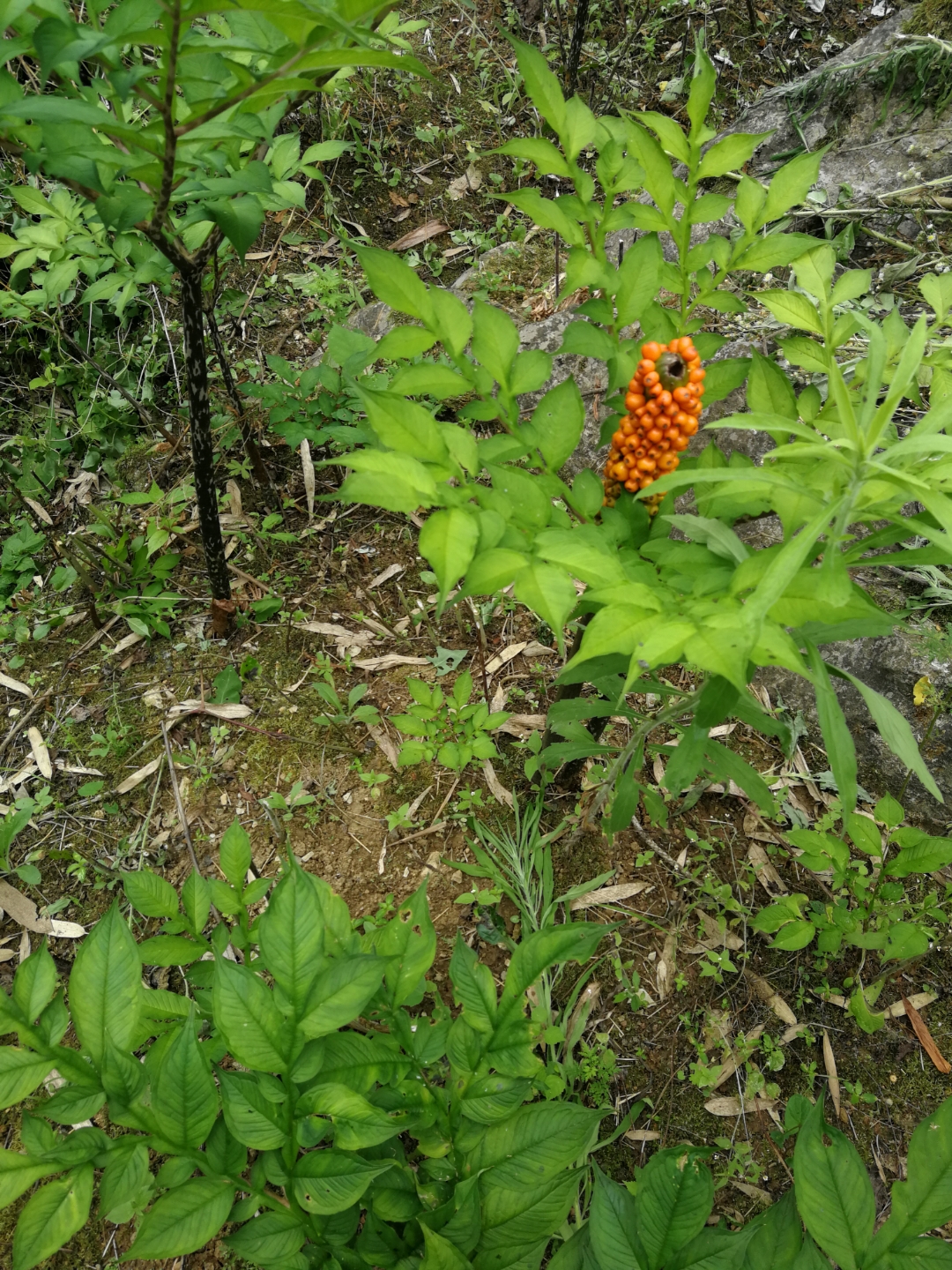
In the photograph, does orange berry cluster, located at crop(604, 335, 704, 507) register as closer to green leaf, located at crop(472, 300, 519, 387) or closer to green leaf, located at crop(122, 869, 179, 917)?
green leaf, located at crop(472, 300, 519, 387)

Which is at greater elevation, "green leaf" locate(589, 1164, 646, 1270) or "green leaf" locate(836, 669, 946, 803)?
"green leaf" locate(836, 669, 946, 803)

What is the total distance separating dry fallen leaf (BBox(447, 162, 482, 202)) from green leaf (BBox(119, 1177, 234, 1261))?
4129 millimetres

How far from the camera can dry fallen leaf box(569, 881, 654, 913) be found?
7.23 ft

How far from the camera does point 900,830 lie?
190 cm

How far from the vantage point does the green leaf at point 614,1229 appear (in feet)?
3.89

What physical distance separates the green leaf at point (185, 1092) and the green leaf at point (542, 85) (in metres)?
1.60

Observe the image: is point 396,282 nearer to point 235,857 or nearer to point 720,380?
point 720,380

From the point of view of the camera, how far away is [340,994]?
46.8 inches

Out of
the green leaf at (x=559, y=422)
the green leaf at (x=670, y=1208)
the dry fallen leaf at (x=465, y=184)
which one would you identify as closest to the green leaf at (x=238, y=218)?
the green leaf at (x=559, y=422)

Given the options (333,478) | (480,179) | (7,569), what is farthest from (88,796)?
(480,179)

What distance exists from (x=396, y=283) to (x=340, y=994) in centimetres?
114

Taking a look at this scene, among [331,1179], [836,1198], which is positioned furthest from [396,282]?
[836,1198]

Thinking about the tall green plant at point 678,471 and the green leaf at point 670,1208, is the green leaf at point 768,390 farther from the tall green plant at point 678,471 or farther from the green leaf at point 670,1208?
the green leaf at point 670,1208

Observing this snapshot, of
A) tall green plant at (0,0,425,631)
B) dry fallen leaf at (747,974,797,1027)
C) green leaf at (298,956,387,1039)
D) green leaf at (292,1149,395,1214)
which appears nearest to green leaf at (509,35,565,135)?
tall green plant at (0,0,425,631)
